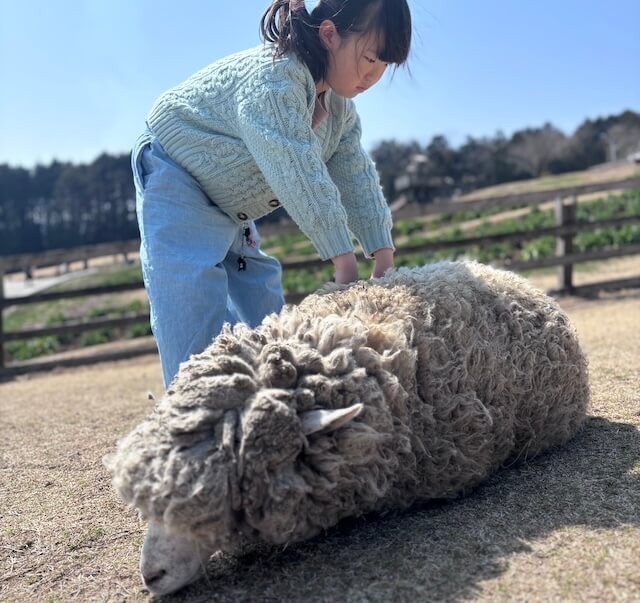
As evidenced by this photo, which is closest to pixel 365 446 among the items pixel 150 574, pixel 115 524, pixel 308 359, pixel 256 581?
pixel 308 359

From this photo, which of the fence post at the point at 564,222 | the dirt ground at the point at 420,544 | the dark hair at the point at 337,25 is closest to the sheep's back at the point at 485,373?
the dirt ground at the point at 420,544

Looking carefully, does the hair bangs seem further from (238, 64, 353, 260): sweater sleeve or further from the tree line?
the tree line

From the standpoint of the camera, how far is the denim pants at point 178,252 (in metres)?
2.65

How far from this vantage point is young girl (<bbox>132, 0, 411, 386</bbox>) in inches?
95.2

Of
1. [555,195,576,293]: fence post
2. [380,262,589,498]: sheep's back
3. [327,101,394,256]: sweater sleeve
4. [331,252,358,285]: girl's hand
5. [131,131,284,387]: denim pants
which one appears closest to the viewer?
[380,262,589,498]: sheep's back

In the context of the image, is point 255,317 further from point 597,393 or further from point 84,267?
point 84,267

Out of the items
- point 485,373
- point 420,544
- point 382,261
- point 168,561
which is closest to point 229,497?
point 168,561

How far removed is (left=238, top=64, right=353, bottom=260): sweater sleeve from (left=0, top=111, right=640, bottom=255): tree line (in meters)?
37.6

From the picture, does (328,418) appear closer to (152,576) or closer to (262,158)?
(152,576)

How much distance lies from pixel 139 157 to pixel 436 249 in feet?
21.7

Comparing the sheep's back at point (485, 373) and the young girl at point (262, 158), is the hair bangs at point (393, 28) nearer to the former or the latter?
the young girl at point (262, 158)

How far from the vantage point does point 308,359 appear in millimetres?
1906

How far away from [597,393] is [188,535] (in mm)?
2445

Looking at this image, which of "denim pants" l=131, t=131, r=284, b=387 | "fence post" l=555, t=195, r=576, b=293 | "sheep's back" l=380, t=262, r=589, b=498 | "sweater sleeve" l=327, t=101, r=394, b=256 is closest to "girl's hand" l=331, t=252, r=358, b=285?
"sheep's back" l=380, t=262, r=589, b=498
